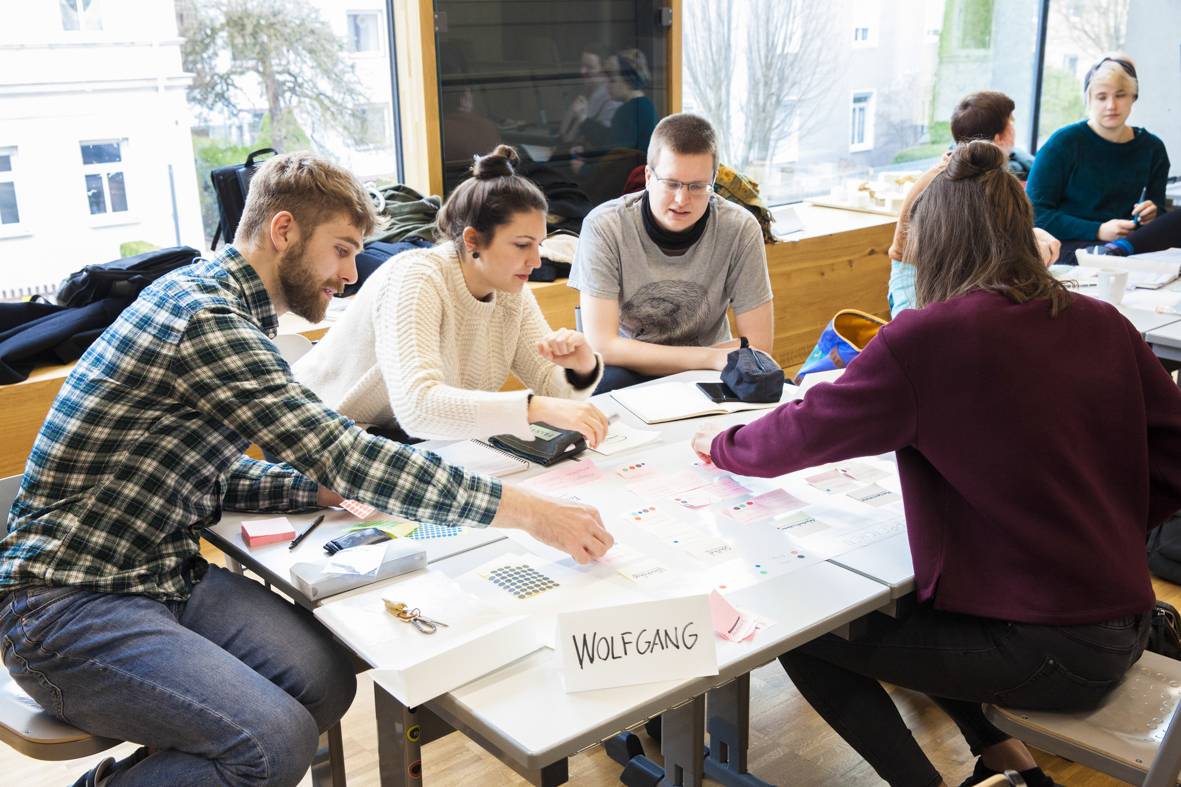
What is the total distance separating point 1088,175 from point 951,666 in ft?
11.0

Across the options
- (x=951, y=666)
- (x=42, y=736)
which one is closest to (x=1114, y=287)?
(x=951, y=666)

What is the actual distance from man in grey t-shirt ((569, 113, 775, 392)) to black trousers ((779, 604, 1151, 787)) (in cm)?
108

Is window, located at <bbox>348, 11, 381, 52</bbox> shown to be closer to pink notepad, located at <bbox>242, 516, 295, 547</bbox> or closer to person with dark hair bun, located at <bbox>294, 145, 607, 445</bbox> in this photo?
person with dark hair bun, located at <bbox>294, 145, 607, 445</bbox>

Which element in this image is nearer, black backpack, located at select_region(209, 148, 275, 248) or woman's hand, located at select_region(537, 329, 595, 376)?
woman's hand, located at select_region(537, 329, 595, 376)

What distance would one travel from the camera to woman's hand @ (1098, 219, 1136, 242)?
4.02 m

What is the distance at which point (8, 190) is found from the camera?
3.29 metres

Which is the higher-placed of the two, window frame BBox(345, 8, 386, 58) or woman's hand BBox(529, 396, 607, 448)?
window frame BBox(345, 8, 386, 58)

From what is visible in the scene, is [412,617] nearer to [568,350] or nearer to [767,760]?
[568,350]

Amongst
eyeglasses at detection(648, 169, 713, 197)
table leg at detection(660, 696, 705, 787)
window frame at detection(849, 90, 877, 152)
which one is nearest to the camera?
table leg at detection(660, 696, 705, 787)

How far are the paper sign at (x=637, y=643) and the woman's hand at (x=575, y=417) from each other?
638mm

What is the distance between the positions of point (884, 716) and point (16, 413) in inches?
90.8

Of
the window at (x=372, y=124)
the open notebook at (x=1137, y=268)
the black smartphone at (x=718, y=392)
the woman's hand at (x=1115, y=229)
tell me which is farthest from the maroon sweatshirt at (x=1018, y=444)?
the window at (x=372, y=124)

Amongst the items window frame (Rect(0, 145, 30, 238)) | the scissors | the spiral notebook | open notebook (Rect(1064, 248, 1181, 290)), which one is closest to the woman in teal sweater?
open notebook (Rect(1064, 248, 1181, 290))

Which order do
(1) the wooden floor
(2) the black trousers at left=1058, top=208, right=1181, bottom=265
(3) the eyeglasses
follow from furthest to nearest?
(2) the black trousers at left=1058, top=208, right=1181, bottom=265 < (3) the eyeglasses < (1) the wooden floor
